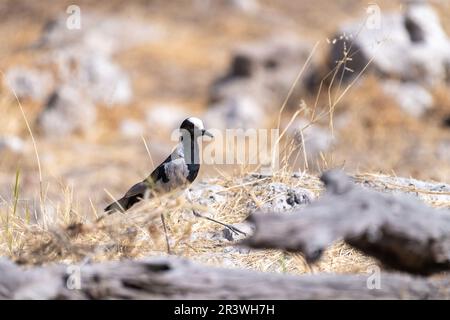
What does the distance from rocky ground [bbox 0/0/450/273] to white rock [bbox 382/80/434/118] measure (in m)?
0.02

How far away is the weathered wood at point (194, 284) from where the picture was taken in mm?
2506

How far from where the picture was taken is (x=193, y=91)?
14320mm

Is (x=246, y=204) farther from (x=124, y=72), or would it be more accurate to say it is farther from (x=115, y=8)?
(x=115, y=8)

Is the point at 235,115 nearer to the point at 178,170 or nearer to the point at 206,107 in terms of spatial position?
the point at 206,107

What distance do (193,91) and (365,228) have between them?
12.1 metres

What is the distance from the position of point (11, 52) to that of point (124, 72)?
7.15 ft

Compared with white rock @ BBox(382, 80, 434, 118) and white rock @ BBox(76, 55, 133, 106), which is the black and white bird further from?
white rock @ BBox(76, 55, 133, 106)

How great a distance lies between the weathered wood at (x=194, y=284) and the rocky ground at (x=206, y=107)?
10.5 inches

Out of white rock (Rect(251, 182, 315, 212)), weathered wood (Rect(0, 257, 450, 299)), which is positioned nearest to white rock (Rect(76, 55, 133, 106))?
white rock (Rect(251, 182, 315, 212))

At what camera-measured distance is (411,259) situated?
2477 mm

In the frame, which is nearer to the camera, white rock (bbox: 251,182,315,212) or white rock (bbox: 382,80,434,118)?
white rock (bbox: 251,182,315,212)

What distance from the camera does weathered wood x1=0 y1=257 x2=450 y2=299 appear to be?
2.51m

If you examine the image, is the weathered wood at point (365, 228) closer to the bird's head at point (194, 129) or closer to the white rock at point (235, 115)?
the bird's head at point (194, 129)

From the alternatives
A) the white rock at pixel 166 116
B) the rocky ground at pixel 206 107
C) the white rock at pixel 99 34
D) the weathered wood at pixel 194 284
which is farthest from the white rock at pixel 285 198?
the white rock at pixel 99 34
